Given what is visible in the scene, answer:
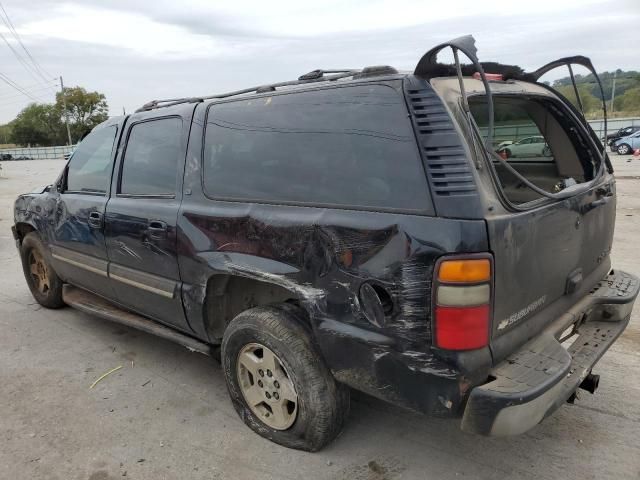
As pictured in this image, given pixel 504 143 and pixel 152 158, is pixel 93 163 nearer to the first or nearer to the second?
pixel 152 158

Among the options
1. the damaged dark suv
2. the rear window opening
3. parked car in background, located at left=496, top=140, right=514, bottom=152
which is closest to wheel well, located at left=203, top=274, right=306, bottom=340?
the damaged dark suv

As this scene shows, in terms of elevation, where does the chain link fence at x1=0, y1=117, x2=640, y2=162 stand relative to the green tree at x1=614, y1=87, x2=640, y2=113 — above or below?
below

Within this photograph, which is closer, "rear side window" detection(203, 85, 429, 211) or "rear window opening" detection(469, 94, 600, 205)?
"rear side window" detection(203, 85, 429, 211)

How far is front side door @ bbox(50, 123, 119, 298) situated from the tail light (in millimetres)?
2637

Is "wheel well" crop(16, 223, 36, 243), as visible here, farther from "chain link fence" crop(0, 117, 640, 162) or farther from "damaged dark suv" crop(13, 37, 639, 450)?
"chain link fence" crop(0, 117, 640, 162)

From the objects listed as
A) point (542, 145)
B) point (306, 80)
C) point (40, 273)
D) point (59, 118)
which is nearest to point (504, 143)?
point (542, 145)

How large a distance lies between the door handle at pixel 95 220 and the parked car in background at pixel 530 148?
286cm

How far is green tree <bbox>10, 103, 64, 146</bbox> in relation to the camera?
265 ft

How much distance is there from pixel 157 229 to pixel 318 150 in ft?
4.20

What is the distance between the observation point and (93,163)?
401cm

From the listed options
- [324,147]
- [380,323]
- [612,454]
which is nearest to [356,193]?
[324,147]

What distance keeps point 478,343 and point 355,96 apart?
1212 millimetres

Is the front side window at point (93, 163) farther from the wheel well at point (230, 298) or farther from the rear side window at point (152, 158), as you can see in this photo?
the wheel well at point (230, 298)

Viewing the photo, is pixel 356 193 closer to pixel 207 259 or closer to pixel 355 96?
pixel 355 96
